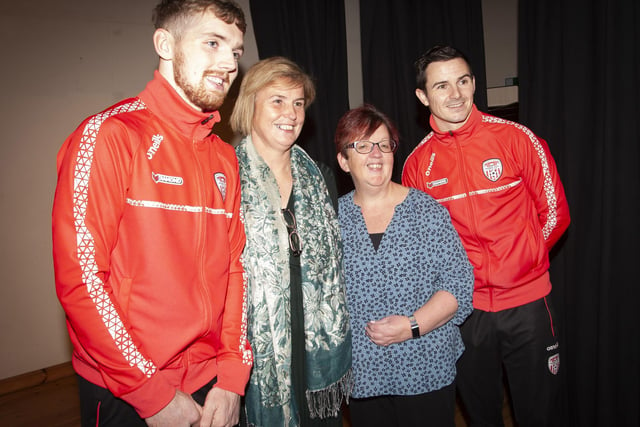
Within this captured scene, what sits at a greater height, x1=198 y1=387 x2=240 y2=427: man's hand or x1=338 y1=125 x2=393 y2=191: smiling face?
x1=338 y1=125 x2=393 y2=191: smiling face

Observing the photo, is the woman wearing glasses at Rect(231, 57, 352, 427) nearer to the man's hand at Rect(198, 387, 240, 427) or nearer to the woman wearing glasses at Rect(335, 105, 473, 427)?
the woman wearing glasses at Rect(335, 105, 473, 427)

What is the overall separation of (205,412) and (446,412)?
99cm

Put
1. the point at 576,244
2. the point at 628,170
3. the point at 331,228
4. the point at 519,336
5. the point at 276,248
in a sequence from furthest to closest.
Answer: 1. the point at 576,244
2. the point at 628,170
3. the point at 519,336
4. the point at 331,228
5. the point at 276,248

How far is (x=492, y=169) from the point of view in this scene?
2.01 metres

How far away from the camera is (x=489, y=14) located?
3547 mm

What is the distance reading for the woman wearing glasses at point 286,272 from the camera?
1679 millimetres

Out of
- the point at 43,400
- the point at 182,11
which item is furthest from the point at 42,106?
the point at 182,11

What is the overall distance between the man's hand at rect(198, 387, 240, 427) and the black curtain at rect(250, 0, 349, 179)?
2036 millimetres

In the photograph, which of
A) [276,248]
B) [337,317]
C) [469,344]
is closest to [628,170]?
[469,344]

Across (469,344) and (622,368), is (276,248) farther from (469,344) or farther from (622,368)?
(622,368)

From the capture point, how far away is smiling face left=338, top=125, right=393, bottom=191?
5.95 feet

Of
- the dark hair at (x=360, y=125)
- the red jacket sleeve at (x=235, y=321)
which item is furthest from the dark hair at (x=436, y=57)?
the red jacket sleeve at (x=235, y=321)

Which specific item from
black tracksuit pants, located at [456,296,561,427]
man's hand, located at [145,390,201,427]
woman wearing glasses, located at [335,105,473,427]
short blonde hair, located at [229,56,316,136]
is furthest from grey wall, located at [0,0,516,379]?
black tracksuit pants, located at [456,296,561,427]

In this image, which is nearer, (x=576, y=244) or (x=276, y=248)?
(x=276, y=248)
